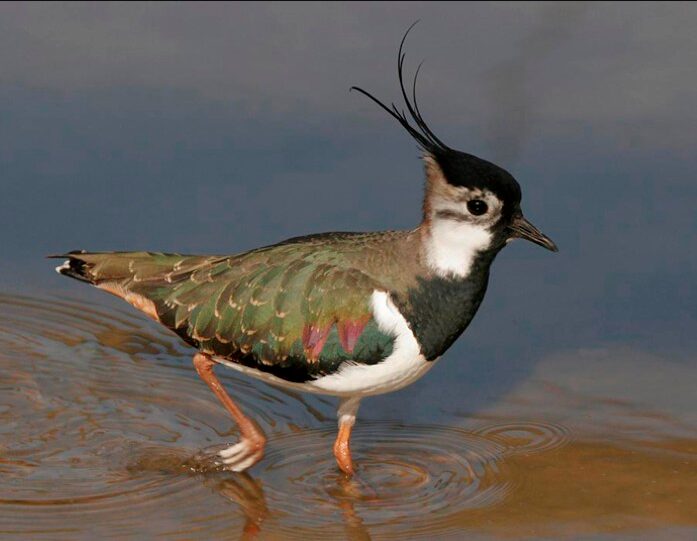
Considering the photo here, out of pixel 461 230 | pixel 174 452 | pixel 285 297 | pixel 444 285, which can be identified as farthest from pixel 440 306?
pixel 174 452

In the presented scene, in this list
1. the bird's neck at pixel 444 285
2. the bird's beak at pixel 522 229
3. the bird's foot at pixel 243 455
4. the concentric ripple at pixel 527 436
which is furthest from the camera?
the concentric ripple at pixel 527 436

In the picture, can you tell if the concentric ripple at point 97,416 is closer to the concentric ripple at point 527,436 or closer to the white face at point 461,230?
the concentric ripple at point 527,436

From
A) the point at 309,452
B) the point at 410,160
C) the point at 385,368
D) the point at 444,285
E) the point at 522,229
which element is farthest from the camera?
the point at 410,160

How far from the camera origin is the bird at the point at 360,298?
9016mm

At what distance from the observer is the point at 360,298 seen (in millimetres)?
9086

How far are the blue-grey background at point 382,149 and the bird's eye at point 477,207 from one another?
5.92 feet

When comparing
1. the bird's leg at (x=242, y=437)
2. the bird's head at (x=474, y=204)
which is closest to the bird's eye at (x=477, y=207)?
the bird's head at (x=474, y=204)

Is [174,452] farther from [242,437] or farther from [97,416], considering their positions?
[97,416]

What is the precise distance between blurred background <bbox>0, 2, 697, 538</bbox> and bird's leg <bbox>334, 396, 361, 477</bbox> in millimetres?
609

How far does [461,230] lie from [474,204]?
0.17 m

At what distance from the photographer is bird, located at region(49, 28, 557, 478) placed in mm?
9016

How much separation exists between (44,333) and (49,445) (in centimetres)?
161

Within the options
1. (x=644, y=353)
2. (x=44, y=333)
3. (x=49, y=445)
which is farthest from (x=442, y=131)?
(x=49, y=445)

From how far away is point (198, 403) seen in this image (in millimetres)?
10414
